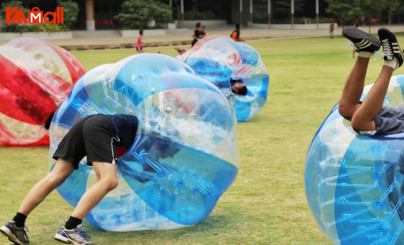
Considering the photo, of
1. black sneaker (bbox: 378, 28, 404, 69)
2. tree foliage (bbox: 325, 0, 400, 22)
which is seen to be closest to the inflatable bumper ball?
black sneaker (bbox: 378, 28, 404, 69)

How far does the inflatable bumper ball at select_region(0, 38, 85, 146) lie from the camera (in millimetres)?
9562

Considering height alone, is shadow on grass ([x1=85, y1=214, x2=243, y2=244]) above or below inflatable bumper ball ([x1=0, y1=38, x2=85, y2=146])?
below

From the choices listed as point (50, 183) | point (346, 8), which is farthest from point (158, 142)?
point (346, 8)

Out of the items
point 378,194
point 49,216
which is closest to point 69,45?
point 49,216

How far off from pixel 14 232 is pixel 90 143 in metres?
0.97

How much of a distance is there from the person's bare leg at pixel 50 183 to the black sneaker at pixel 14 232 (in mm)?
127

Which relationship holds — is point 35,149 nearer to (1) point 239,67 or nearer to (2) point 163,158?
(1) point 239,67

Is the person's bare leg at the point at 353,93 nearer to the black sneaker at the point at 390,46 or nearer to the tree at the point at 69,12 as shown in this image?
the black sneaker at the point at 390,46

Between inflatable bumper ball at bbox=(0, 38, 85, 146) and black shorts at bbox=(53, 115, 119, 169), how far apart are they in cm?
430

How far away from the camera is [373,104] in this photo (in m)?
4.45

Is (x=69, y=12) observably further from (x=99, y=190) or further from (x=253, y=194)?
(x=99, y=190)

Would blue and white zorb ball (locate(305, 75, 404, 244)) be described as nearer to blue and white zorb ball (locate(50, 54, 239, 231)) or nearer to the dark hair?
blue and white zorb ball (locate(50, 54, 239, 231))

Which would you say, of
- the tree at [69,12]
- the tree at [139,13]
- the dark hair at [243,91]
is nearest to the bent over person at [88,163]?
the dark hair at [243,91]

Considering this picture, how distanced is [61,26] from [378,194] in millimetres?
45284
